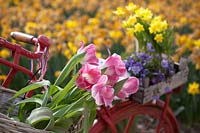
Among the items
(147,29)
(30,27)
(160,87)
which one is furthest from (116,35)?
(160,87)

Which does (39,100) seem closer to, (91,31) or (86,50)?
(86,50)

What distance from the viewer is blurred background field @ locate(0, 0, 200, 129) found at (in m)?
3.03

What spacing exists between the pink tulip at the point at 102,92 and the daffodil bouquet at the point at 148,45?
0.63 meters

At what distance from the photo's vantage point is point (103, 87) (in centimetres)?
120

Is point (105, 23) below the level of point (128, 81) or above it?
below

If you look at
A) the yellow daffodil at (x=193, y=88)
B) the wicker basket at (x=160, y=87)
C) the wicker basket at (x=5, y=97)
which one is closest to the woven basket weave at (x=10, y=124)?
the wicker basket at (x=5, y=97)

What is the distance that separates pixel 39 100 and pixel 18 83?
1.59 meters

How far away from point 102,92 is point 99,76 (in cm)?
5

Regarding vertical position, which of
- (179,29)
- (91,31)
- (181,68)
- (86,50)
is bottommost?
(179,29)

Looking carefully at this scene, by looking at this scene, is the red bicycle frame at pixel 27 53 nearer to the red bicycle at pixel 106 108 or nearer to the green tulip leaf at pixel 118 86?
the red bicycle at pixel 106 108

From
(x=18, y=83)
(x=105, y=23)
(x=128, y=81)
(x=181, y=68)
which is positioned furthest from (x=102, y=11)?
(x=128, y=81)

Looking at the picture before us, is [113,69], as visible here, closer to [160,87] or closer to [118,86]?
[118,86]

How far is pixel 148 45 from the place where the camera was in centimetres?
196

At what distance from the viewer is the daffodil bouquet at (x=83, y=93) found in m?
1.22
